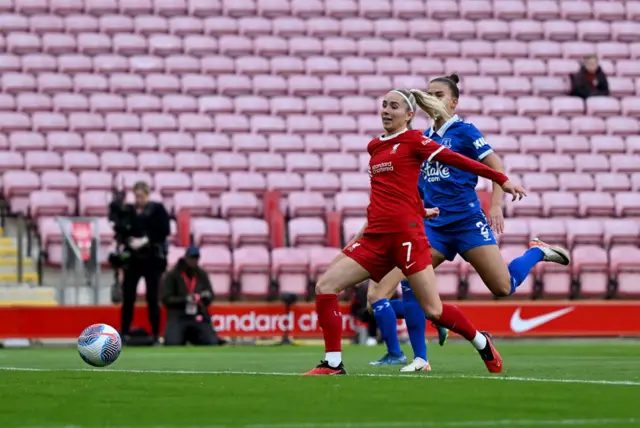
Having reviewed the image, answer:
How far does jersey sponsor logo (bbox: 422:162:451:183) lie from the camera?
31.0 ft

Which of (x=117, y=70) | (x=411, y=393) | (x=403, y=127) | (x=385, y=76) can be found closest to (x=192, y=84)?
(x=117, y=70)

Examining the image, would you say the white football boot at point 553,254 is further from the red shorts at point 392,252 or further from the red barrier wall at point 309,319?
the red barrier wall at point 309,319

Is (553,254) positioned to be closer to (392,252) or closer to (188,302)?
(392,252)

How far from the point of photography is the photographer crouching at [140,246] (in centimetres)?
1595

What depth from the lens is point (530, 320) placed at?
18.0 m

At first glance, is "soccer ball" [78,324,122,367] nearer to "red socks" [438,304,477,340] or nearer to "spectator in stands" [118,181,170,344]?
"red socks" [438,304,477,340]

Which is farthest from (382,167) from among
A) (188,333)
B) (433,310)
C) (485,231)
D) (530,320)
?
(530,320)

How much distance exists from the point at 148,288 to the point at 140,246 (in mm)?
590

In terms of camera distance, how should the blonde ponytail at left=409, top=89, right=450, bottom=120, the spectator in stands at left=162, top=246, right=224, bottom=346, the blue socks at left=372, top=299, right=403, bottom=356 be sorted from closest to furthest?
1. the blonde ponytail at left=409, top=89, right=450, bottom=120
2. the blue socks at left=372, top=299, right=403, bottom=356
3. the spectator in stands at left=162, top=246, right=224, bottom=346

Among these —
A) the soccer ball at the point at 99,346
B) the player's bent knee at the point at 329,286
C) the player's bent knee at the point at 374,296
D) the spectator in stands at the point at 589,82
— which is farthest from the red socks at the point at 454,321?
the spectator in stands at the point at 589,82

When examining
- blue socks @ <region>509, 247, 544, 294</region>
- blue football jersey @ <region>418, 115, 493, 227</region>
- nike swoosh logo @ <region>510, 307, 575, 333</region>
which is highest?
blue football jersey @ <region>418, 115, 493, 227</region>

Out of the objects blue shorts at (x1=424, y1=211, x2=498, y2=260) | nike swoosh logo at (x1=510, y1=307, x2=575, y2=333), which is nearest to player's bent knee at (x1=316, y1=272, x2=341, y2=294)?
blue shorts at (x1=424, y1=211, x2=498, y2=260)

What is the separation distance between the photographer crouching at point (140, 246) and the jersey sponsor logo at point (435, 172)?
6.98 meters

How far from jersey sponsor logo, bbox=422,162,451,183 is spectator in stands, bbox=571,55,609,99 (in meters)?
15.1
